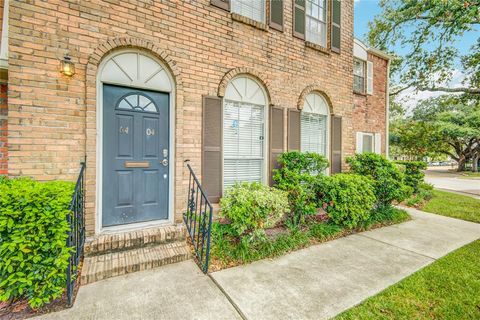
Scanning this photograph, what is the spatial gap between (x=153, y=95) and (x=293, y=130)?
2920 millimetres

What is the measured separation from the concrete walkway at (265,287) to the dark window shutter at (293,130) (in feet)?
6.94

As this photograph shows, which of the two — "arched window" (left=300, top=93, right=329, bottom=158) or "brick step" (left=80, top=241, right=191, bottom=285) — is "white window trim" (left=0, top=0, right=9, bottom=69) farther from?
"arched window" (left=300, top=93, right=329, bottom=158)

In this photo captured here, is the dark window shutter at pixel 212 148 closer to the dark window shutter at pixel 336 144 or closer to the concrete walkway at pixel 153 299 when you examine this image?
the concrete walkway at pixel 153 299

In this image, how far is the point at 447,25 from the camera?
26.7 ft

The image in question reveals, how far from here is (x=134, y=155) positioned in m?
3.38

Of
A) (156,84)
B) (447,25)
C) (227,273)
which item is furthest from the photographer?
(447,25)

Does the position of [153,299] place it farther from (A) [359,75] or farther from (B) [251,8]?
(A) [359,75]

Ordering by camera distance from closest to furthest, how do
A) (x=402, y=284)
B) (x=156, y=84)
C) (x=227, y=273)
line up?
(x=402, y=284), (x=227, y=273), (x=156, y=84)

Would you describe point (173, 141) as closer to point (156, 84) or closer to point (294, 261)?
point (156, 84)

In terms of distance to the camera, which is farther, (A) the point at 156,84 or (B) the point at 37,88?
(A) the point at 156,84

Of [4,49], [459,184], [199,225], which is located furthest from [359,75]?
[459,184]

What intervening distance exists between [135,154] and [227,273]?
2138mm

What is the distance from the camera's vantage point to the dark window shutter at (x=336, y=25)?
5652mm

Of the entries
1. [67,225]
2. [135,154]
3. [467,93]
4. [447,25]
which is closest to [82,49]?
[135,154]
